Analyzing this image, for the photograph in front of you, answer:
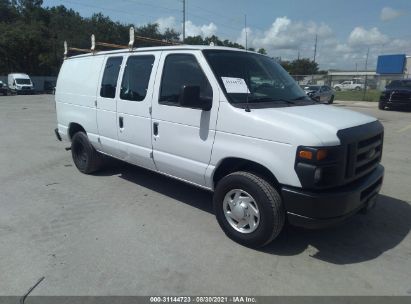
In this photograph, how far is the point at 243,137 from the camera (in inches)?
153

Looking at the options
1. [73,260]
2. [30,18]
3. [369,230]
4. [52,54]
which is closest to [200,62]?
[73,260]

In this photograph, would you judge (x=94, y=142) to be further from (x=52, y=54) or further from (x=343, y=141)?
(x=52, y=54)

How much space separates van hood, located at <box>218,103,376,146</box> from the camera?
11.3 ft

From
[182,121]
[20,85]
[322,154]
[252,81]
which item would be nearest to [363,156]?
[322,154]

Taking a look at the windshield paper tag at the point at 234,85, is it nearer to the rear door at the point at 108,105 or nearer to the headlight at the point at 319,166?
the headlight at the point at 319,166

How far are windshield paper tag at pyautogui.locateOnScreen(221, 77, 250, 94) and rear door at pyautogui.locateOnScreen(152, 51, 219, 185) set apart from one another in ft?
0.43

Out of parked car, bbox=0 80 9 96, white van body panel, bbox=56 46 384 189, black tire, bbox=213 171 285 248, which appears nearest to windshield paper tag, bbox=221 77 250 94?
white van body panel, bbox=56 46 384 189

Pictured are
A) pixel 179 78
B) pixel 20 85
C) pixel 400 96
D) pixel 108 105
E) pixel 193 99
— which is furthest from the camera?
pixel 20 85

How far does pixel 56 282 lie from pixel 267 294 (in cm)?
194

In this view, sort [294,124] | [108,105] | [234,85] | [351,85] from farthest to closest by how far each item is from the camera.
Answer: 1. [351,85]
2. [108,105]
3. [234,85]
4. [294,124]

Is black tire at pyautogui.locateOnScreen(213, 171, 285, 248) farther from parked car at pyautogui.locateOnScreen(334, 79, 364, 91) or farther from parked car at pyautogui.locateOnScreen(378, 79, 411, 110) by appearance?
parked car at pyautogui.locateOnScreen(334, 79, 364, 91)

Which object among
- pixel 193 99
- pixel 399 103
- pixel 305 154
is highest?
pixel 193 99

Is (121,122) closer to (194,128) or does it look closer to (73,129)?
(194,128)

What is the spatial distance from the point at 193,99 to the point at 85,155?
3439 mm
